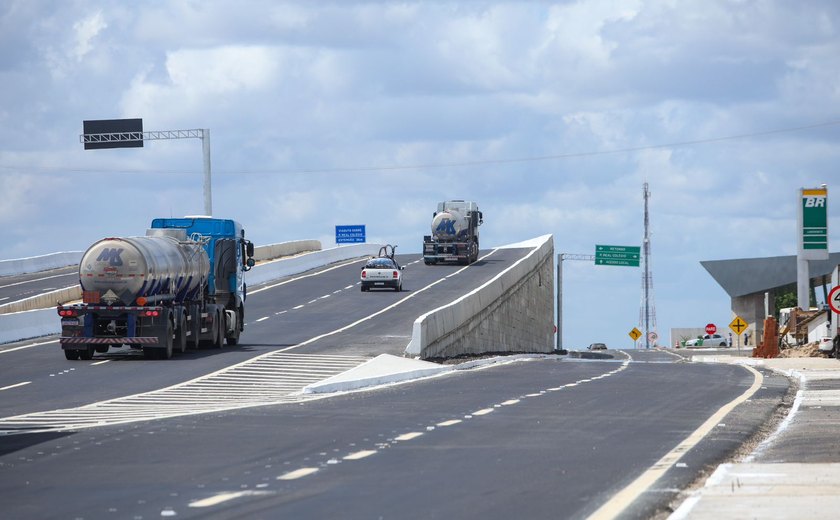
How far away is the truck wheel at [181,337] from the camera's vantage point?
37.2m

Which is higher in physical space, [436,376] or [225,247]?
[225,247]

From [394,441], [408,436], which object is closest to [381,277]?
[408,436]

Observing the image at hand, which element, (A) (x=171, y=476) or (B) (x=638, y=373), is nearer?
(A) (x=171, y=476)

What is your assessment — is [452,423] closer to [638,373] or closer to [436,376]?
[436,376]

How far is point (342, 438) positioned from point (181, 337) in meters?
21.2

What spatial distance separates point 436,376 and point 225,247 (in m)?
11.0

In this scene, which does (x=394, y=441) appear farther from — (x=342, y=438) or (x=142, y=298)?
(x=142, y=298)

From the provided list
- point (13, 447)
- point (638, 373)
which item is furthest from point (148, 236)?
point (13, 447)

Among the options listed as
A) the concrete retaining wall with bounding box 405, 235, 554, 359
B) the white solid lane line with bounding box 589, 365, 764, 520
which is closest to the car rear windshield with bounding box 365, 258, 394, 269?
the concrete retaining wall with bounding box 405, 235, 554, 359

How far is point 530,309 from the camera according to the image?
76.1m

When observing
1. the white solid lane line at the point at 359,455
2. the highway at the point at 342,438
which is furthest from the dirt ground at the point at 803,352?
the white solid lane line at the point at 359,455

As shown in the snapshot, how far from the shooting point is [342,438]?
16.8 metres

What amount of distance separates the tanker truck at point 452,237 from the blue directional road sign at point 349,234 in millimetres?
30975

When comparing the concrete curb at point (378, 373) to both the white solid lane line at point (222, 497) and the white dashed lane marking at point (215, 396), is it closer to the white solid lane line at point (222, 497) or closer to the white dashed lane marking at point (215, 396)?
the white dashed lane marking at point (215, 396)
